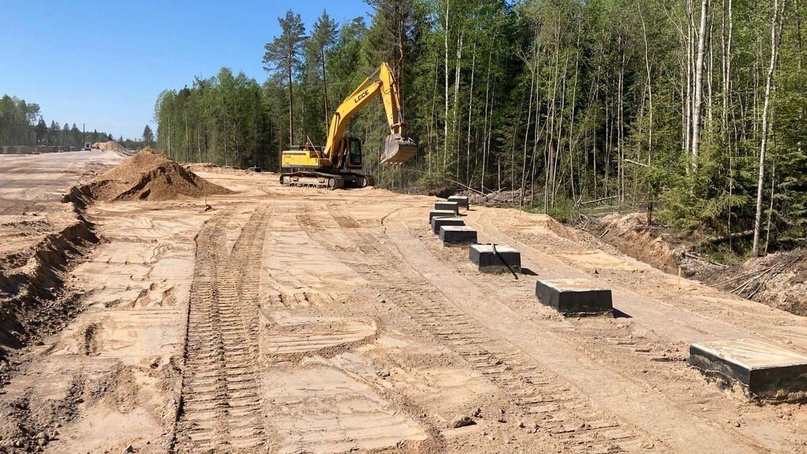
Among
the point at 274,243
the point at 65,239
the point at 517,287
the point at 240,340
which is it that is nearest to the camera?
the point at 240,340

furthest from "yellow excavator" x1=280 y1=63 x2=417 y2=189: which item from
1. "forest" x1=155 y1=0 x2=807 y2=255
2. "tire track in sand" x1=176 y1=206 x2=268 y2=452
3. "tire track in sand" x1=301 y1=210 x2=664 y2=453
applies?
"tire track in sand" x1=301 y1=210 x2=664 y2=453

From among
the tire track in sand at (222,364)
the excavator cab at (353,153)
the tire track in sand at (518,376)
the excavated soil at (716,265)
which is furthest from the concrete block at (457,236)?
the excavator cab at (353,153)

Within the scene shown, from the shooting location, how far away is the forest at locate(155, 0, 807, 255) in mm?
11625

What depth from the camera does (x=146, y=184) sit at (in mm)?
19641

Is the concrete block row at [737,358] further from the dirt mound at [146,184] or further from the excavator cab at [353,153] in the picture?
the excavator cab at [353,153]

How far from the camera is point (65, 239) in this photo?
32.0 feet

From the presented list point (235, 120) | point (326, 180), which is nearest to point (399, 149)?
point (326, 180)

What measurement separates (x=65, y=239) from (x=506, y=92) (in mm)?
24422

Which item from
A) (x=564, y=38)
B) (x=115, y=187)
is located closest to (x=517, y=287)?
(x=115, y=187)

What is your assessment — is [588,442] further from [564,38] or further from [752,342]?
[564,38]

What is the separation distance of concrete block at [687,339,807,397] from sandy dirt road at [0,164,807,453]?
0.46ft

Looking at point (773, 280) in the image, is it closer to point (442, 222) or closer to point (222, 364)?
point (442, 222)

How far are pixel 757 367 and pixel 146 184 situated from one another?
1942 cm

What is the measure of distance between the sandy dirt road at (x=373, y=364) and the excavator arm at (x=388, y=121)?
29.2 feet
